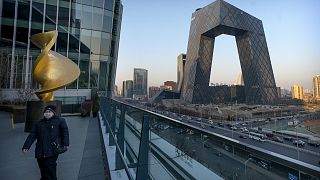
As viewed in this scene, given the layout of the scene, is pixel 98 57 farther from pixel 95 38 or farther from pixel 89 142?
pixel 89 142

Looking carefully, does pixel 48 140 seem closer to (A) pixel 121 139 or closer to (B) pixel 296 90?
(A) pixel 121 139

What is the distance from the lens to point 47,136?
3.89m

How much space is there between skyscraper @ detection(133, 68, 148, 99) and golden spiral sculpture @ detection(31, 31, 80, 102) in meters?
156

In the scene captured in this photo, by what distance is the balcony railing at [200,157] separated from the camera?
1.01 meters

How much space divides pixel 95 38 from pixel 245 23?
8264 cm

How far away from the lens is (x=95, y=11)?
25.7 m

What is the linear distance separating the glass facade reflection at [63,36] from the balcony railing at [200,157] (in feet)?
73.5

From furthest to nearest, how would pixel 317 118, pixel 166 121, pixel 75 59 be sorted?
pixel 317 118 < pixel 75 59 < pixel 166 121

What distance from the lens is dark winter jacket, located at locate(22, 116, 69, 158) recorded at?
12.6ft

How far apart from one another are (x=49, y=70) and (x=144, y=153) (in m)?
8.36

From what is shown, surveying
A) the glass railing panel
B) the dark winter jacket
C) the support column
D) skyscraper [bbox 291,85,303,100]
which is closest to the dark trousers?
the dark winter jacket

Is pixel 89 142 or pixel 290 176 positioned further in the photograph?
pixel 89 142

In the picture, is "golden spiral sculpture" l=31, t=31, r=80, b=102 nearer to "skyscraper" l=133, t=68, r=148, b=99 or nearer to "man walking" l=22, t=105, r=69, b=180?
"man walking" l=22, t=105, r=69, b=180

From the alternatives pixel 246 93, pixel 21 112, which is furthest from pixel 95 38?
pixel 246 93
